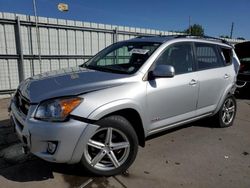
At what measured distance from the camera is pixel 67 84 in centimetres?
289

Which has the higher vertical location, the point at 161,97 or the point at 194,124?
the point at 161,97

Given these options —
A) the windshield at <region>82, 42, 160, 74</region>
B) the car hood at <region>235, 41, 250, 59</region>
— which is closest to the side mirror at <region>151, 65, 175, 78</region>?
the windshield at <region>82, 42, 160, 74</region>

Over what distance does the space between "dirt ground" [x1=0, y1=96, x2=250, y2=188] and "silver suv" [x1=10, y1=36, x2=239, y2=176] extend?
0.28 meters

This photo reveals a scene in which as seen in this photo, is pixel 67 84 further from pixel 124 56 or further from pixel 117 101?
pixel 124 56

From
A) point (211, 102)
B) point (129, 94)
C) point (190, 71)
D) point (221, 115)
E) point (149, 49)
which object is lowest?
point (221, 115)

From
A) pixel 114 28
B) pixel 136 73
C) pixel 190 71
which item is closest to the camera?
pixel 136 73

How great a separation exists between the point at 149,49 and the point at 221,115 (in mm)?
2236

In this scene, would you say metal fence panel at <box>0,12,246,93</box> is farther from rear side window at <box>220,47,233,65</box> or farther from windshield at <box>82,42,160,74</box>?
rear side window at <box>220,47,233,65</box>

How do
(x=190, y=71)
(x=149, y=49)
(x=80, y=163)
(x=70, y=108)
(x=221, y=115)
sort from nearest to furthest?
(x=70, y=108), (x=80, y=163), (x=149, y=49), (x=190, y=71), (x=221, y=115)

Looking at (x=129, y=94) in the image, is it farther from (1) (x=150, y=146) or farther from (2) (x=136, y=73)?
(1) (x=150, y=146)

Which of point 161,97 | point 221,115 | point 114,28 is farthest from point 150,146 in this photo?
point 114,28

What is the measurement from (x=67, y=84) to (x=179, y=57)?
1827mm

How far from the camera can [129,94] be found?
2957mm

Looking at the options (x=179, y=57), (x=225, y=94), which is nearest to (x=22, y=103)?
(x=179, y=57)
